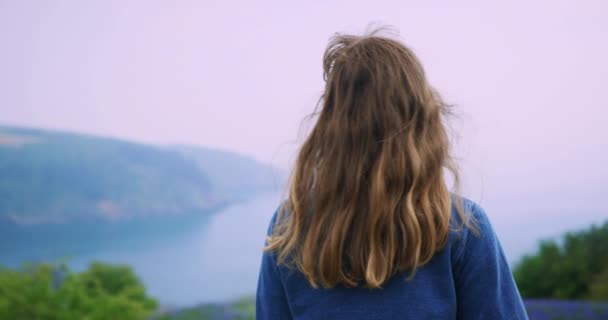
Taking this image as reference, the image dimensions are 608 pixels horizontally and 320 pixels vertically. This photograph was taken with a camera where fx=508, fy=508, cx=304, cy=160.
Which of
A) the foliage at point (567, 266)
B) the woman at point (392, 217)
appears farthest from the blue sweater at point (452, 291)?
the foliage at point (567, 266)

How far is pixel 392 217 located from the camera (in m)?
0.87

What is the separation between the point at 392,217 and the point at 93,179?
6.83 meters

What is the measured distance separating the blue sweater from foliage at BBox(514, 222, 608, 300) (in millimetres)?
6173

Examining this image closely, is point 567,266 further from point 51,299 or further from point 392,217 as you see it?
point 392,217

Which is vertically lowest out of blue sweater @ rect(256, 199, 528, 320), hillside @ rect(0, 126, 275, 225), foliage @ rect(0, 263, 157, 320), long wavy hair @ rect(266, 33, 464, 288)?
blue sweater @ rect(256, 199, 528, 320)

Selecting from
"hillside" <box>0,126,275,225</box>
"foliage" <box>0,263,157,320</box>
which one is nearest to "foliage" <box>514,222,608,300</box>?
"hillside" <box>0,126,275,225</box>

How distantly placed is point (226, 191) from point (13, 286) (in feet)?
12.4

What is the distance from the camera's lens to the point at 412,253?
865mm

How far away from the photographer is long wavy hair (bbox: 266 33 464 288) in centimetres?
87

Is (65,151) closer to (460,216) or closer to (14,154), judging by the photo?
(14,154)

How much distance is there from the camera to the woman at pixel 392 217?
87cm

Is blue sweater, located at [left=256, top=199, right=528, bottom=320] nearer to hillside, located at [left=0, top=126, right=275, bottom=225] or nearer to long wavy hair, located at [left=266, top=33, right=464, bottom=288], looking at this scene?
long wavy hair, located at [left=266, top=33, right=464, bottom=288]

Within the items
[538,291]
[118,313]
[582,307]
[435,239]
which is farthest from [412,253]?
[538,291]

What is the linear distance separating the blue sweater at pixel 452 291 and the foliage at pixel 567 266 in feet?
20.3
